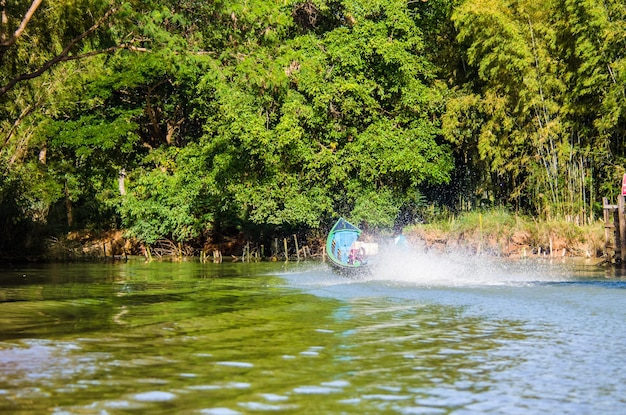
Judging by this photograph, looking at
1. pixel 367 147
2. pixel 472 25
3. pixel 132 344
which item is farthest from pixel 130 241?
pixel 132 344

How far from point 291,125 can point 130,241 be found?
A: 34.3 ft

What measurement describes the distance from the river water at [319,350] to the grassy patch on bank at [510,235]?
10.3 m

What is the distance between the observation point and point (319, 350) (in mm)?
8383

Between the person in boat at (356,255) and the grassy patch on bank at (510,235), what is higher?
the grassy patch on bank at (510,235)

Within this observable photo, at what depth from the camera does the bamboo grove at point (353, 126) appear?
92.7ft

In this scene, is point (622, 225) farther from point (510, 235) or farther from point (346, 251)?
point (346, 251)

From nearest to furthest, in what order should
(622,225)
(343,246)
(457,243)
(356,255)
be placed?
(356,255) < (343,246) < (622,225) < (457,243)

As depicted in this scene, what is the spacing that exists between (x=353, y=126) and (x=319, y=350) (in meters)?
24.3

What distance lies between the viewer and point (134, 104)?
35.7 meters

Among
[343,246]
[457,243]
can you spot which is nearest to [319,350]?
[343,246]

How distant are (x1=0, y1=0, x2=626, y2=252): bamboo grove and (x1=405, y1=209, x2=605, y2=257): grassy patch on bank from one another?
42.6 inches

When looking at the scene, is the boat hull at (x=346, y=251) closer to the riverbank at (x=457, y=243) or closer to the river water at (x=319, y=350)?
the river water at (x=319, y=350)

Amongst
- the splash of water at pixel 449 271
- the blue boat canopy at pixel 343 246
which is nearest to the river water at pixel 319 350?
the splash of water at pixel 449 271

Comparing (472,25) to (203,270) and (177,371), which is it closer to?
(203,270)
